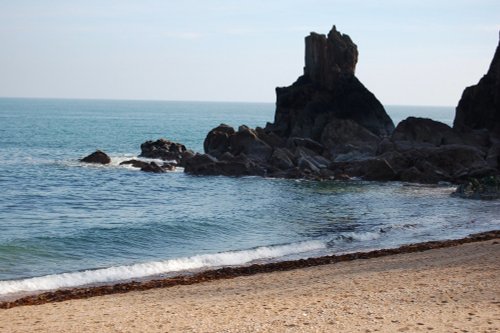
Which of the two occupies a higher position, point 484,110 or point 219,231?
point 484,110

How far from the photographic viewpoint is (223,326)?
15711mm

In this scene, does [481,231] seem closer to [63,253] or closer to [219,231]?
[219,231]

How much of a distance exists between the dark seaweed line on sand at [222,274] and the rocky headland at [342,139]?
27.0 m

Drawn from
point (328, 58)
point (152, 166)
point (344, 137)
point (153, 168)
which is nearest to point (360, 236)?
point (153, 168)

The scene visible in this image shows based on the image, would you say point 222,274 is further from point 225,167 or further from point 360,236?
point 225,167

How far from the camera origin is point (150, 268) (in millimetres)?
25641

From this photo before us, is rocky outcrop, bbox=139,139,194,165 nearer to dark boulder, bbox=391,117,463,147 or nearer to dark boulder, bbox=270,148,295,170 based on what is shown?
dark boulder, bbox=270,148,295,170

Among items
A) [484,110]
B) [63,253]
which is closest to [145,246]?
[63,253]

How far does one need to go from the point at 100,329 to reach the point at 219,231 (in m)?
18.7

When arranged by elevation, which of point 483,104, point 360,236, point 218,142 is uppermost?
point 483,104

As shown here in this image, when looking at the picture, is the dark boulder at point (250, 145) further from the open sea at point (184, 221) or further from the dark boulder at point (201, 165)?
the open sea at point (184, 221)

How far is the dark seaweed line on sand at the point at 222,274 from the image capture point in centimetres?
2088

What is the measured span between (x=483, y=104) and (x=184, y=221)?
141 ft

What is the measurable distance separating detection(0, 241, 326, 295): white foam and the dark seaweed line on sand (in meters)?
1.24
